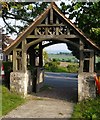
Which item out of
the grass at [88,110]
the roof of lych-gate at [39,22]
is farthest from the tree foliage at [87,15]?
the grass at [88,110]

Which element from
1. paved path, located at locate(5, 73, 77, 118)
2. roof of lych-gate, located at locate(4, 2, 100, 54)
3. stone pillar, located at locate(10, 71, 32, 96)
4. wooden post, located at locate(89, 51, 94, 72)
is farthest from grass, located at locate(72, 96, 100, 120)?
stone pillar, located at locate(10, 71, 32, 96)

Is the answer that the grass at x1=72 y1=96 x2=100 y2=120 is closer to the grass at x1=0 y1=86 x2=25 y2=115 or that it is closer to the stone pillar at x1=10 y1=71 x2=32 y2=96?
the grass at x1=0 y1=86 x2=25 y2=115

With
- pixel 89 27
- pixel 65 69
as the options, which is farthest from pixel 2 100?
pixel 65 69

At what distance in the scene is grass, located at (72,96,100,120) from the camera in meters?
12.4

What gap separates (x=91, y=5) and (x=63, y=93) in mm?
5488

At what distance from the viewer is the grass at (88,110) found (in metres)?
12.4

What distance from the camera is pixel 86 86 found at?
16.2 meters

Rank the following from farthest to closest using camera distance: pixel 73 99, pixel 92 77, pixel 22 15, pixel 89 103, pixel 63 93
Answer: pixel 22 15 → pixel 63 93 → pixel 73 99 → pixel 92 77 → pixel 89 103

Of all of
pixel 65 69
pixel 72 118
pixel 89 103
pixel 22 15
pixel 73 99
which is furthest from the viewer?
pixel 65 69

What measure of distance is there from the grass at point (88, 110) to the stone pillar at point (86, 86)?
14.0 inches

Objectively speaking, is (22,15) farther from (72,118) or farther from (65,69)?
(65,69)

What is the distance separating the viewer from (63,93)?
19438 millimetres

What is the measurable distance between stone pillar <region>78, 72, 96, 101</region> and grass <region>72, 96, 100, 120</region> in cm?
35

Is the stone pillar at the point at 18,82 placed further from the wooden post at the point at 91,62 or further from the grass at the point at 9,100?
the wooden post at the point at 91,62
